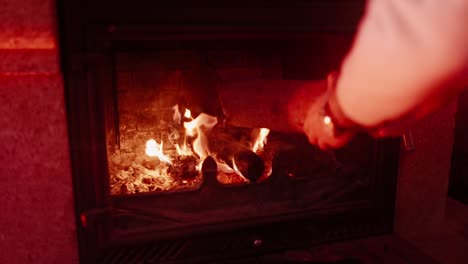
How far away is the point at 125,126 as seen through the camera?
4.42 ft

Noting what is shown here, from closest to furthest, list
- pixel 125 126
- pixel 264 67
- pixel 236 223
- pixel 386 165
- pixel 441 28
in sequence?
pixel 441 28
pixel 236 223
pixel 386 165
pixel 125 126
pixel 264 67

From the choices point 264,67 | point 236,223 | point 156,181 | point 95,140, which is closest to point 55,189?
point 95,140

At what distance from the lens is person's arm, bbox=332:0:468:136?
1.28 feet

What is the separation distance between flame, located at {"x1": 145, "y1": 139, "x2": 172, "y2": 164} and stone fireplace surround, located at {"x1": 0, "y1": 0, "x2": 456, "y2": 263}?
0.37 m

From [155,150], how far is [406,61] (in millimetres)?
1004

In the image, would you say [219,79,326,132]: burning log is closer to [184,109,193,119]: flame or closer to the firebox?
the firebox

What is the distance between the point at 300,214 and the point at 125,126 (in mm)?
591

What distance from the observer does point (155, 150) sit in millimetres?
1331

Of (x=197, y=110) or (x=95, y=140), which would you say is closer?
(x=95, y=140)

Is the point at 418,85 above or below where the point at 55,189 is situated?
above

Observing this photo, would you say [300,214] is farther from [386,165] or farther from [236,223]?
[386,165]

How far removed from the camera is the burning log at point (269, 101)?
40.5 inches

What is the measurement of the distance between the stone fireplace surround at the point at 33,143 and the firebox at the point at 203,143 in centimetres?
3

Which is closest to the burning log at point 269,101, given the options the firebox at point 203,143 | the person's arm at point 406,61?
the firebox at point 203,143
